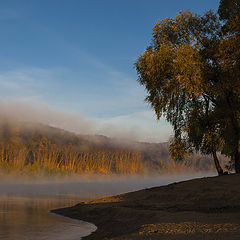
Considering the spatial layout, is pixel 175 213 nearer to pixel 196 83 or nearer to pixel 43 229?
pixel 43 229

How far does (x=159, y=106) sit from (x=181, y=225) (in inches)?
797

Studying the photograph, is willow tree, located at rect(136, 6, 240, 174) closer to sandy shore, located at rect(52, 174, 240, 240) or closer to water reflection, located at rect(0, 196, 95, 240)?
sandy shore, located at rect(52, 174, 240, 240)

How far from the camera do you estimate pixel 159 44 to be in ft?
125

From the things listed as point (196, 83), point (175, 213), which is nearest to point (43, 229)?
point (175, 213)

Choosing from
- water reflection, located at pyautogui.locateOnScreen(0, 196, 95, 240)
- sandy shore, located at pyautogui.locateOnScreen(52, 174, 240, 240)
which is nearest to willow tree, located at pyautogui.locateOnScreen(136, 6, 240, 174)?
sandy shore, located at pyautogui.locateOnScreen(52, 174, 240, 240)

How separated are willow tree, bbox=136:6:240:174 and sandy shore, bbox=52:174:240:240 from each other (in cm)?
487

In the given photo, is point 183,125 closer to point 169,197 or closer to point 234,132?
point 234,132

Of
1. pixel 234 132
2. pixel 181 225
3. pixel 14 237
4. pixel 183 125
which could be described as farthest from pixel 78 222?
pixel 234 132

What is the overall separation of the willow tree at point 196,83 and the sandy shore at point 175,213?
16.0ft

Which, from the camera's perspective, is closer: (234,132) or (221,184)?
(221,184)

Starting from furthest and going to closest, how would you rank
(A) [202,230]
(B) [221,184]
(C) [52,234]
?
(B) [221,184], (C) [52,234], (A) [202,230]

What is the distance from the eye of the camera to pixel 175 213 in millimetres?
22812

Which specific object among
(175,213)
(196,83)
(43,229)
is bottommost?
(43,229)

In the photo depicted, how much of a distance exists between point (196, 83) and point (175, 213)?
50.0 ft
